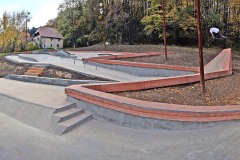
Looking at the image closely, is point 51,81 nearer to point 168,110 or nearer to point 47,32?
point 168,110

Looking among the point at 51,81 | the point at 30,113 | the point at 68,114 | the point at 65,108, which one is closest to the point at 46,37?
the point at 51,81

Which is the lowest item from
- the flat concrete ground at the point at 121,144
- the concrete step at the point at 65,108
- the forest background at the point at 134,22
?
the flat concrete ground at the point at 121,144

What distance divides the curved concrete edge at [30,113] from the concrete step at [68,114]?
154 millimetres

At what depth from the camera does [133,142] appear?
4.58m

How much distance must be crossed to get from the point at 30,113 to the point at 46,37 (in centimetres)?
4354

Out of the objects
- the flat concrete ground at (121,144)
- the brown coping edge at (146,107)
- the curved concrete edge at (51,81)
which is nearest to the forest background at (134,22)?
the curved concrete edge at (51,81)

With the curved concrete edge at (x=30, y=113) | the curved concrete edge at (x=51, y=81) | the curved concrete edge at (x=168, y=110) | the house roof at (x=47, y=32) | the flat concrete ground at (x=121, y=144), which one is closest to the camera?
the flat concrete ground at (x=121, y=144)

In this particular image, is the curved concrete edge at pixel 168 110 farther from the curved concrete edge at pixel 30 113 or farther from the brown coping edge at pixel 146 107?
the curved concrete edge at pixel 30 113

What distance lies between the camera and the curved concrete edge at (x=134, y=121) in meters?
4.70

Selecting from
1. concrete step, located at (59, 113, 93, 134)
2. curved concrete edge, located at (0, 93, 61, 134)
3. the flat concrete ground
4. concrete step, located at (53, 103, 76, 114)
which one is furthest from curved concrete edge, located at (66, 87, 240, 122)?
curved concrete edge, located at (0, 93, 61, 134)

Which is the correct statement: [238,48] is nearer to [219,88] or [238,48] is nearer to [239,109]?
[219,88]

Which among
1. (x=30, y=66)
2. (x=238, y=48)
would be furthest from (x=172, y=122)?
(x=238, y=48)

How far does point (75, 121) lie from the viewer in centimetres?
550

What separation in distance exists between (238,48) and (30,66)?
66.4 feet
